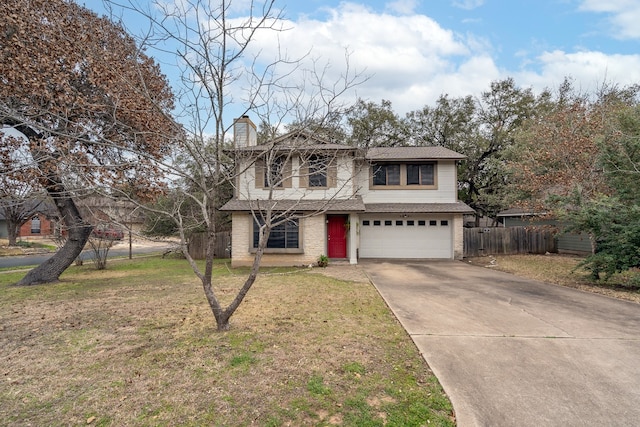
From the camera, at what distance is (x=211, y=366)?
3.99 meters

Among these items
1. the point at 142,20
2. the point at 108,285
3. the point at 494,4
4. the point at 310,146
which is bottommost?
the point at 108,285

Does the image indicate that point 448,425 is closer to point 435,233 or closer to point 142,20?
point 142,20

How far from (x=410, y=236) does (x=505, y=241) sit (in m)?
6.50

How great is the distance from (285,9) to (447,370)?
5.41 metres

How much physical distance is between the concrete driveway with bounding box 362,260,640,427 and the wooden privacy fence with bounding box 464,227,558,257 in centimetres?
968

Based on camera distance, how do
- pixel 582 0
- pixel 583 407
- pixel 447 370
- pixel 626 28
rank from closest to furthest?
pixel 583 407, pixel 447 370, pixel 582 0, pixel 626 28

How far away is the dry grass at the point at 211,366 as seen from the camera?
3.05 m

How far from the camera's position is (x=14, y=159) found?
8.73m

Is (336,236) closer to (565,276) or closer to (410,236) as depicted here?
(410,236)

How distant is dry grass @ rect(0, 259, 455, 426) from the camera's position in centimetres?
305

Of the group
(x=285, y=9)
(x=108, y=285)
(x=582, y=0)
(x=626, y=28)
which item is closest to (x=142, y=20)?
(x=285, y=9)

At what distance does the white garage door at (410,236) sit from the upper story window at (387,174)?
169 cm

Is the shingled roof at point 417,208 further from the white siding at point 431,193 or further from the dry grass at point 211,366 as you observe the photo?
the dry grass at point 211,366

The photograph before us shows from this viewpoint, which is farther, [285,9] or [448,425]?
[285,9]
